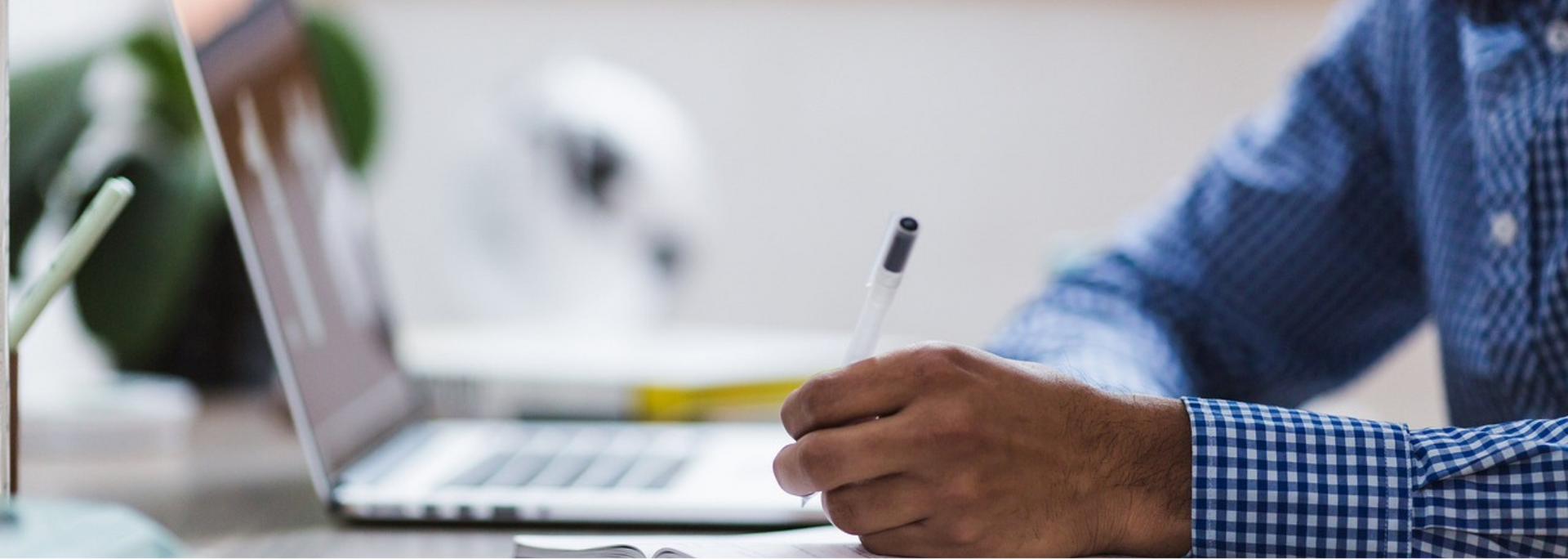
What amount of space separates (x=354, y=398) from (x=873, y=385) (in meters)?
0.40

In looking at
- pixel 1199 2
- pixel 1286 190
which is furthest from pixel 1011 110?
pixel 1286 190

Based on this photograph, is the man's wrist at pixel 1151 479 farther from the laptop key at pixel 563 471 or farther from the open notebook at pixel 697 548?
the laptop key at pixel 563 471

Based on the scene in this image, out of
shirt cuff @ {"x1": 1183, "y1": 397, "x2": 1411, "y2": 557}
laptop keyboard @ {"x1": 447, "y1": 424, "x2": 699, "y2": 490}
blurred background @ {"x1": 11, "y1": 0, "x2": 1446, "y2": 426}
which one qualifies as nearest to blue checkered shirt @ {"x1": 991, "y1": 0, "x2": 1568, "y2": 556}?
shirt cuff @ {"x1": 1183, "y1": 397, "x2": 1411, "y2": 557}

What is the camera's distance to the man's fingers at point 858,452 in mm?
435

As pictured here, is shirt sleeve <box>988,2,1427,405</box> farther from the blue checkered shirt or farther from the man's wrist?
the man's wrist

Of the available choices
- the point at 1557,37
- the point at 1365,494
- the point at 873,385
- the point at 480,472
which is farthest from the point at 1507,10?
the point at 480,472

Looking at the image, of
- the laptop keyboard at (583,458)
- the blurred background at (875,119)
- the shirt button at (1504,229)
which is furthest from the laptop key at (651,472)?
the blurred background at (875,119)

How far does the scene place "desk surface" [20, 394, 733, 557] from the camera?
580mm

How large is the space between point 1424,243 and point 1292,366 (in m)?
0.14

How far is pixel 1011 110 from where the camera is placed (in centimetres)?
210

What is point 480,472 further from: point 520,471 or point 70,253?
point 70,253

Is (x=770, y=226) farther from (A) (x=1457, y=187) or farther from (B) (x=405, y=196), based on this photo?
(A) (x=1457, y=187)

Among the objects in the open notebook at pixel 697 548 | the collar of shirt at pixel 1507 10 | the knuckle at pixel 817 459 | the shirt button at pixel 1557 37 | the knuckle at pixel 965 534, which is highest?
the collar of shirt at pixel 1507 10

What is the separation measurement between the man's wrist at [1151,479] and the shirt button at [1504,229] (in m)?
0.35
